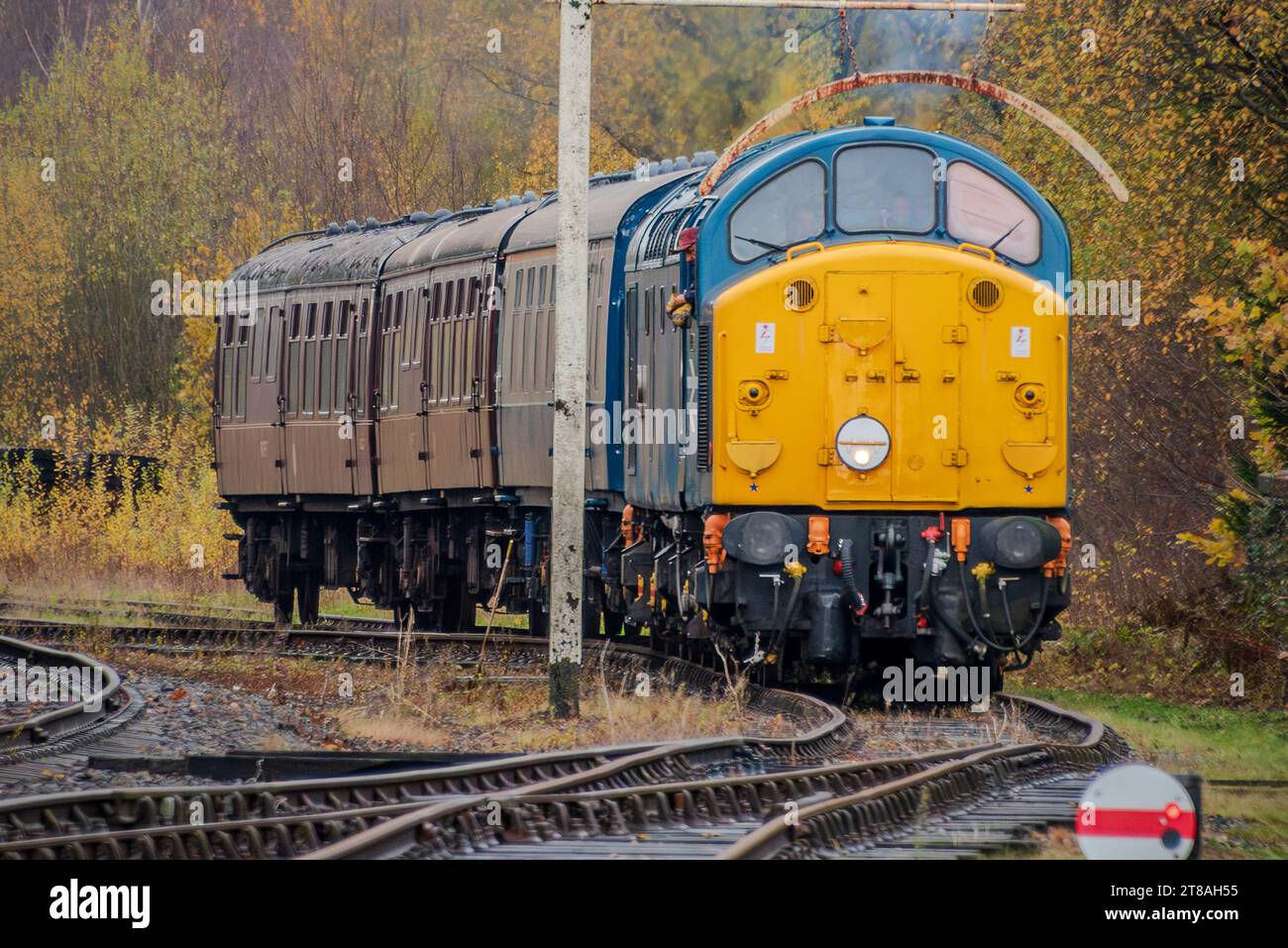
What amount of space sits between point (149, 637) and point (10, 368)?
753 inches

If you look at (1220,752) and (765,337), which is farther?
(765,337)

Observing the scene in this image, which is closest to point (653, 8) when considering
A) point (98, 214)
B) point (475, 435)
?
point (98, 214)

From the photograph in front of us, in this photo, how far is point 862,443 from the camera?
1282 cm

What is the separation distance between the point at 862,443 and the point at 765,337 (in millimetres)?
874

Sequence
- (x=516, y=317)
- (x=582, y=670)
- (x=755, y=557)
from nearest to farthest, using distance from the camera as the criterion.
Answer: (x=755, y=557), (x=582, y=670), (x=516, y=317)

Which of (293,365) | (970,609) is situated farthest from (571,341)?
(293,365)

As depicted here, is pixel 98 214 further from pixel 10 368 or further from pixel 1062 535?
pixel 1062 535

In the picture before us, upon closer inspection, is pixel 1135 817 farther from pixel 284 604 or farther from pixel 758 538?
pixel 284 604

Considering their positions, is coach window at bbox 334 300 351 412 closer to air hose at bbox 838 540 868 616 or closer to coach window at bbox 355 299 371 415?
coach window at bbox 355 299 371 415

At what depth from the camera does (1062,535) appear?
42.3ft

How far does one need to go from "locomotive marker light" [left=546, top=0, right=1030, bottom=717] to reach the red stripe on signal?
7492 millimetres

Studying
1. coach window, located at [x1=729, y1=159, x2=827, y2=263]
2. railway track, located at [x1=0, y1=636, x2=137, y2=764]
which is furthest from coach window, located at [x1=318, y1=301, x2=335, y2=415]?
coach window, located at [x1=729, y1=159, x2=827, y2=263]

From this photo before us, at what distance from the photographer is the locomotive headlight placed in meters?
12.8
